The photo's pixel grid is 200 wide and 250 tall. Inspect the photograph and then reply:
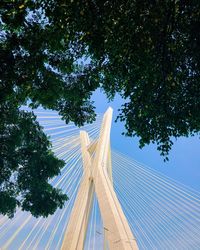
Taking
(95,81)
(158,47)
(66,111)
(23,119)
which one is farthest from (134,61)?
(23,119)

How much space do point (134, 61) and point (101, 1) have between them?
1497 millimetres

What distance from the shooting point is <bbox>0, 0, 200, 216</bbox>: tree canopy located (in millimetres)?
7965

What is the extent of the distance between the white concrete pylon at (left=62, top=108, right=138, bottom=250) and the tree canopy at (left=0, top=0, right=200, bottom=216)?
6.23 ft

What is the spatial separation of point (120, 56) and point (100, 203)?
12.5ft

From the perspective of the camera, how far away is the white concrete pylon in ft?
26.0

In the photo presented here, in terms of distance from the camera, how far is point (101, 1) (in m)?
7.84

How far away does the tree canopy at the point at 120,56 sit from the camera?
26.1ft

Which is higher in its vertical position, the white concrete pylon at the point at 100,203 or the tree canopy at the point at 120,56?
the tree canopy at the point at 120,56

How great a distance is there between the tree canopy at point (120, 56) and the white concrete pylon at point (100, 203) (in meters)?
1.90

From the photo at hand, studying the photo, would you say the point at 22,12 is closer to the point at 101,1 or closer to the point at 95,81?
the point at 101,1

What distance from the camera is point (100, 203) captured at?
974 centimetres

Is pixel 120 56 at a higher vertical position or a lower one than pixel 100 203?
higher

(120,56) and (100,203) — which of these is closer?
(120,56)

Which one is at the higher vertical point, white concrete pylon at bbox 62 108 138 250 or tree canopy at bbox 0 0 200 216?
tree canopy at bbox 0 0 200 216
